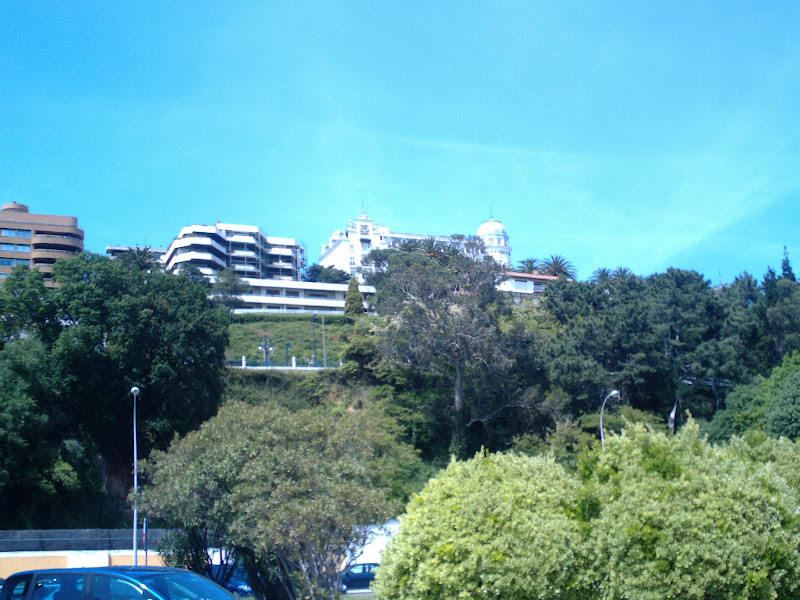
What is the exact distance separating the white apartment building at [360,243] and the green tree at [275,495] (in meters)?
88.0

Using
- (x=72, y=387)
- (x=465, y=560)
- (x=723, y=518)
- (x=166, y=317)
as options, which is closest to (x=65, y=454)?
(x=72, y=387)

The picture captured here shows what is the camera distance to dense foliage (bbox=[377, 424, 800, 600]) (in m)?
11.4

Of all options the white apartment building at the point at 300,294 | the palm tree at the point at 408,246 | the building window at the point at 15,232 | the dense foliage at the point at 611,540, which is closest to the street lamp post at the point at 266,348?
the white apartment building at the point at 300,294

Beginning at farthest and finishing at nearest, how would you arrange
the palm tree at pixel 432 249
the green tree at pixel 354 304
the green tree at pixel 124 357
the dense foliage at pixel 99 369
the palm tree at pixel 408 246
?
the palm tree at pixel 408 246, the palm tree at pixel 432 249, the green tree at pixel 354 304, the green tree at pixel 124 357, the dense foliage at pixel 99 369

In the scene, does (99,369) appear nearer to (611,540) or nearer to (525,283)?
(611,540)

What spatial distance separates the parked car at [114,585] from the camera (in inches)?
334

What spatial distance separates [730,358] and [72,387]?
40354mm

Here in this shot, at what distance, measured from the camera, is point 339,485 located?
1767cm

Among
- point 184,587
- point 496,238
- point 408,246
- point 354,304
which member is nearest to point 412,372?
point 354,304

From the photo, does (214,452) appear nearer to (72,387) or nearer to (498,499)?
(498,499)

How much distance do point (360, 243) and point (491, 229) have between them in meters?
28.6

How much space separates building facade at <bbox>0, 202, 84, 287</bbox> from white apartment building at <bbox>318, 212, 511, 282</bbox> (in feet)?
126

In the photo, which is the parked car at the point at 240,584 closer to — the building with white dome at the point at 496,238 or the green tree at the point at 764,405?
the green tree at the point at 764,405

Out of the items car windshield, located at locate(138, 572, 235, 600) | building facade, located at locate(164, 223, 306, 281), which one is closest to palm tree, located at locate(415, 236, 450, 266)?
building facade, located at locate(164, 223, 306, 281)
